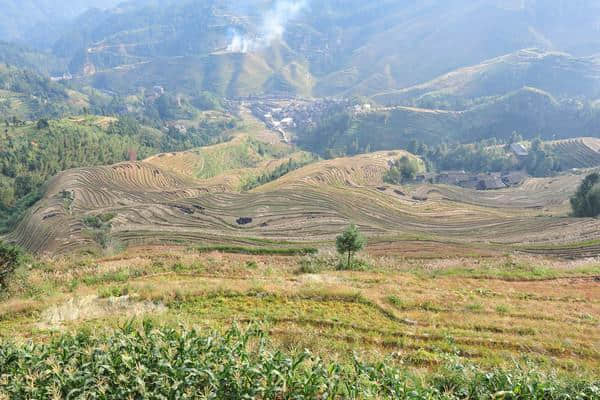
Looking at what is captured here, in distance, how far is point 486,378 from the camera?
7.86 metres

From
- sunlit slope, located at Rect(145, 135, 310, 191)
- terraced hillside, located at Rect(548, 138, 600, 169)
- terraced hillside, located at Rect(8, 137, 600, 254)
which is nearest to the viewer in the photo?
terraced hillside, located at Rect(8, 137, 600, 254)

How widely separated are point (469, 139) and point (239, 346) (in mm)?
198588

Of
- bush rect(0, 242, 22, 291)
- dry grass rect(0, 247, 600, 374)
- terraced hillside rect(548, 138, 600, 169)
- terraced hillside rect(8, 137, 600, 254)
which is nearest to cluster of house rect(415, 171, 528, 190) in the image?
terraced hillside rect(8, 137, 600, 254)

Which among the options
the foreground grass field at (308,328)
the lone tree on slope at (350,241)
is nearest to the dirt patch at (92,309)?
the foreground grass field at (308,328)

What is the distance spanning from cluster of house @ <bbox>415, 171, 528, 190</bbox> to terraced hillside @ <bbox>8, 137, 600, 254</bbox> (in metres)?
7.96

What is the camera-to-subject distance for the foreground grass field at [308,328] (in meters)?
6.77

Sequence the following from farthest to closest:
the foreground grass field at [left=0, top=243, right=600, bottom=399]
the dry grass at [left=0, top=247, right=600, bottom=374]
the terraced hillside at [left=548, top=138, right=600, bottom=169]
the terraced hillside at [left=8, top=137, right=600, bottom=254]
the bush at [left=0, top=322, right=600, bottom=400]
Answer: the terraced hillside at [left=548, top=138, right=600, bottom=169] < the terraced hillside at [left=8, top=137, right=600, bottom=254] < the dry grass at [left=0, top=247, right=600, bottom=374] < the foreground grass field at [left=0, top=243, right=600, bottom=399] < the bush at [left=0, top=322, right=600, bottom=400]

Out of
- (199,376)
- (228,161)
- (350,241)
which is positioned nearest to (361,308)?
(350,241)

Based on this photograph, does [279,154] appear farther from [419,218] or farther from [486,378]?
[486,378]

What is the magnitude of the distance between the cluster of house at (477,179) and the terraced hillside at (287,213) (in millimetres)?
7961

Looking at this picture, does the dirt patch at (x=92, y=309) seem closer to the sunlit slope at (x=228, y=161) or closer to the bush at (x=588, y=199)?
the bush at (x=588, y=199)

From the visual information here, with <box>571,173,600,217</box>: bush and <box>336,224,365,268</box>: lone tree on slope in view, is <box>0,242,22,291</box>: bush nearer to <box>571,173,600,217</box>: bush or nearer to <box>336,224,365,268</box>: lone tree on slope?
<box>336,224,365,268</box>: lone tree on slope

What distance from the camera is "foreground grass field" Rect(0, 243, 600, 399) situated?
22.2 feet

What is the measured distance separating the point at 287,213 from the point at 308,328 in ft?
177
